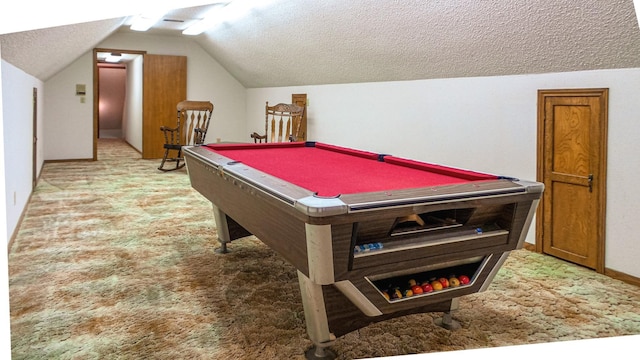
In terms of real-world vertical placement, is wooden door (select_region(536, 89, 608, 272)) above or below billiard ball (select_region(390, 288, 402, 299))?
above

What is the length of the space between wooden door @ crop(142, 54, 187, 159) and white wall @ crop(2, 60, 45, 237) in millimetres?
3394

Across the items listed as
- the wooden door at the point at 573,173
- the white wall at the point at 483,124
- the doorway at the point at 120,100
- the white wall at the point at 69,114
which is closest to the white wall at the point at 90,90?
the white wall at the point at 69,114

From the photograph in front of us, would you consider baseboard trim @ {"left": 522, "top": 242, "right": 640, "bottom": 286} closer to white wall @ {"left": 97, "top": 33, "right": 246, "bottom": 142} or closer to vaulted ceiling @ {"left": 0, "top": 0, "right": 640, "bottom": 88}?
vaulted ceiling @ {"left": 0, "top": 0, "right": 640, "bottom": 88}

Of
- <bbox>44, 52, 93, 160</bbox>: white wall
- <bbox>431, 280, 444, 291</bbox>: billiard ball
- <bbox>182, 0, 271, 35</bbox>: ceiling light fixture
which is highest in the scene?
<bbox>182, 0, 271, 35</bbox>: ceiling light fixture

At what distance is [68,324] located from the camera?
2.35 metres

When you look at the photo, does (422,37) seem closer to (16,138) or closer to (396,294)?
(396,294)

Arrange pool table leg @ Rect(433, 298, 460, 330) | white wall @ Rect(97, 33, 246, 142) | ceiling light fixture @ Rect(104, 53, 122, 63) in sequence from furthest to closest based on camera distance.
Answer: ceiling light fixture @ Rect(104, 53, 122, 63) < white wall @ Rect(97, 33, 246, 142) < pool table leg @ Rect(433, 298, 460, 330)

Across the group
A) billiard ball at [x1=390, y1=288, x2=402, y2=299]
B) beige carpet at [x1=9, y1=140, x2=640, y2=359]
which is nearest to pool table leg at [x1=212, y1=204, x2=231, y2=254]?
beige carpet at [x1=9, y1=140, x2=640, y2=359]

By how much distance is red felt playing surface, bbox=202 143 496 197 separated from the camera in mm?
2146

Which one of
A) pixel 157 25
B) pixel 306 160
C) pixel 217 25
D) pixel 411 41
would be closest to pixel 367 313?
pixel 306 160

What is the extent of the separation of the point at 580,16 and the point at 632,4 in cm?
29

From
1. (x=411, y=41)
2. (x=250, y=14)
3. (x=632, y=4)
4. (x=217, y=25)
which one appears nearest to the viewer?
(x=632, y=4)

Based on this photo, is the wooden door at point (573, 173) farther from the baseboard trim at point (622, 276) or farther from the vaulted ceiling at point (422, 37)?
the vaulted ceiling at point (422, 37)

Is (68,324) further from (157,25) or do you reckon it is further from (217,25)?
(157,25)
